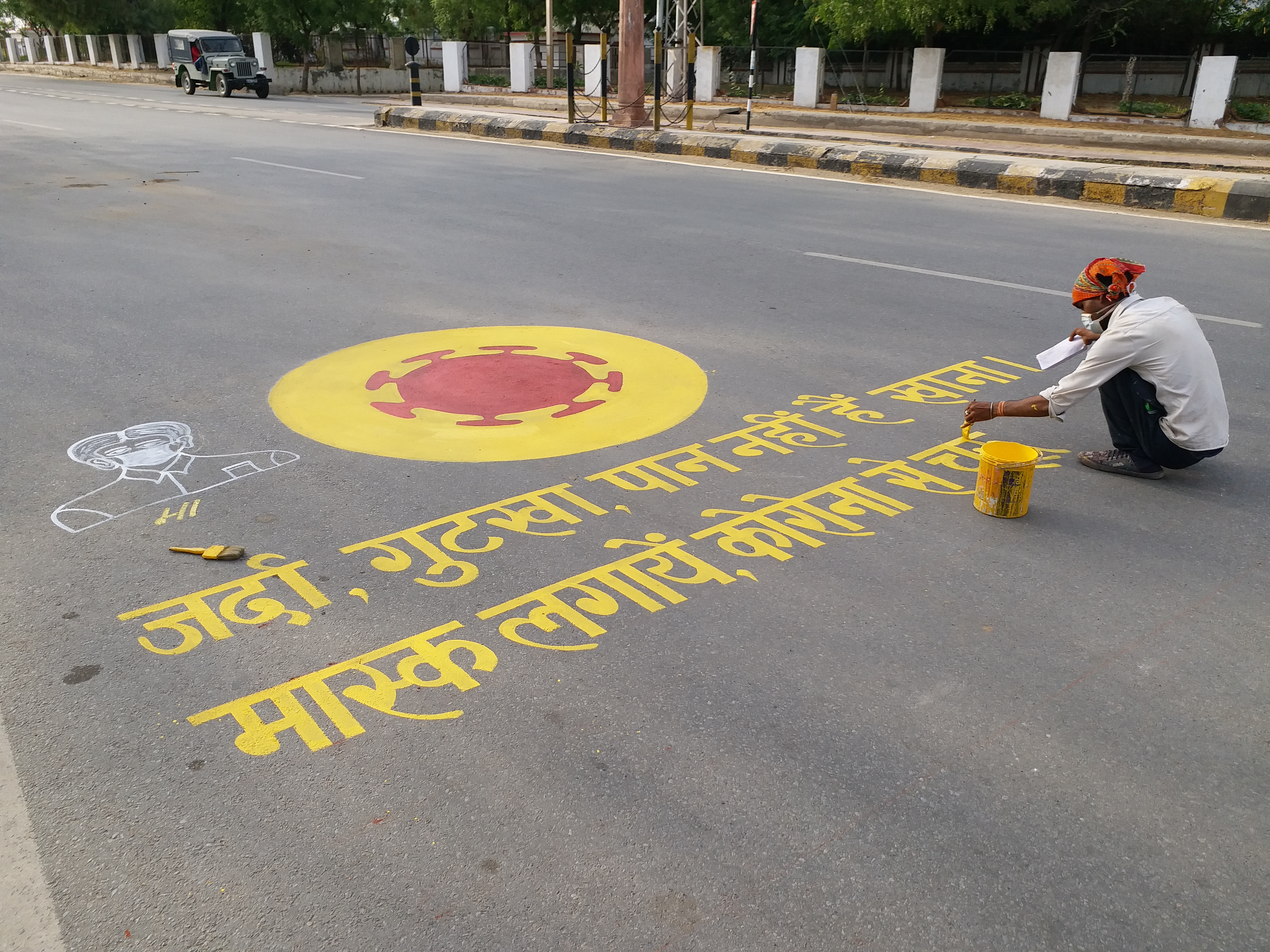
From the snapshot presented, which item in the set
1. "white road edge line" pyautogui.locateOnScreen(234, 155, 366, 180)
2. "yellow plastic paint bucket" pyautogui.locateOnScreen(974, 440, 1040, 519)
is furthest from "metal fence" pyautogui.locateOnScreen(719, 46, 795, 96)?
"yellow plastic paint bucket" pyautogui.locateOnScreen(974, 440, 1040, 519)

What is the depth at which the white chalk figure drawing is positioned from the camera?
4730mm

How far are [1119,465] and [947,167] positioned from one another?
1118cm

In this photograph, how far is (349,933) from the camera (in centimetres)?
250

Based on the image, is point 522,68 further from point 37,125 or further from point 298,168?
point 298,168

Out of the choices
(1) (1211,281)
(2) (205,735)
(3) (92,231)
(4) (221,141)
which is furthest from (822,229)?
(4) (221,141)

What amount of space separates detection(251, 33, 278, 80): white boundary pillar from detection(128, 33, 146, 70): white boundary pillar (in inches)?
558

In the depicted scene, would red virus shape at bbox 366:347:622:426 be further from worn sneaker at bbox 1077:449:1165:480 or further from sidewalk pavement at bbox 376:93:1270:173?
sidewalk pavement at bbox 376:93:1270:173

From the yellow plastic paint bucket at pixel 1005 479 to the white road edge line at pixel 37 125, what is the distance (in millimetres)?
23507

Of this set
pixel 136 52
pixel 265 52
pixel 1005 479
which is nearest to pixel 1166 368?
pixel 1005 479

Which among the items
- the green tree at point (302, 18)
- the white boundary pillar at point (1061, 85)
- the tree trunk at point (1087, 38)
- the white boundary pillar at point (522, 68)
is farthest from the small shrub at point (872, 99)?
the green tree at point (302, 18)

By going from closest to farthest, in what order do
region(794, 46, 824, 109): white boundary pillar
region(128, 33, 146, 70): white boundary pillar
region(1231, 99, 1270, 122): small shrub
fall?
1. region(1231, 99, 1270, 122): small shrub
2. region(794, 46, 824, 109): white boundary pillar
3. region(128, 33, 146, 70): white boundary pillar

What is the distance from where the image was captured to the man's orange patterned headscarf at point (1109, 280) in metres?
4.93

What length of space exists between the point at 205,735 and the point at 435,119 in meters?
22.2

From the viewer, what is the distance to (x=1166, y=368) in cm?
491
